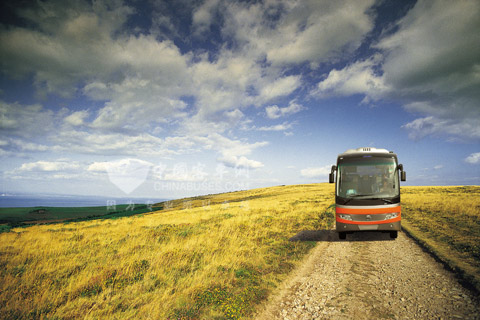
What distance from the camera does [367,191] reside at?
34.1ft

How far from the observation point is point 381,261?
25.5 feet

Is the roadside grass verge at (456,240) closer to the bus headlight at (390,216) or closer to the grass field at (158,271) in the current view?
the grass field at (158,271)

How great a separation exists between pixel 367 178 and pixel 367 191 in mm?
902

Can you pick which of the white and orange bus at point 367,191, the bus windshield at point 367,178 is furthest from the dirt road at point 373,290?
the bus windshield at point 367,178

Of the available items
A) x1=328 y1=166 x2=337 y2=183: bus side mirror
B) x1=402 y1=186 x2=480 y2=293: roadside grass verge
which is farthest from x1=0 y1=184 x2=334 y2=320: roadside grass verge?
x1=402 y1=186 x2=480 y2=293: roadside grass verge

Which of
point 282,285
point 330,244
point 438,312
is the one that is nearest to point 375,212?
point 330,244

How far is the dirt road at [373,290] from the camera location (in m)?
4.61

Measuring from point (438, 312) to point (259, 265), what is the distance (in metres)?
4.67

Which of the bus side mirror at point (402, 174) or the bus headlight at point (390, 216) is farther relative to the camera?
the bus side mirror at point (402, 174)

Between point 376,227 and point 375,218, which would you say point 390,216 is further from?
point 376,227

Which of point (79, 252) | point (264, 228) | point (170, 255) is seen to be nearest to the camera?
point (170, 255)

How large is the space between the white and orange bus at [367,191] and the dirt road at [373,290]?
55.2 inches

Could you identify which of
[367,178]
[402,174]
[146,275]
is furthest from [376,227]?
[146,275]

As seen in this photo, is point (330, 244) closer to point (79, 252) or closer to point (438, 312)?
point (438, 312)
